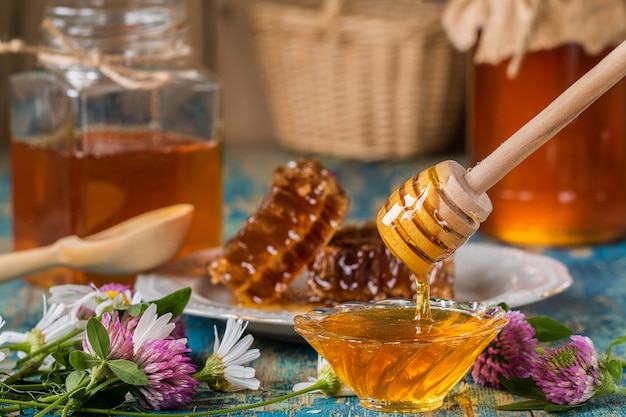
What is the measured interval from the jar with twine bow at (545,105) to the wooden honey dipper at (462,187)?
62 centimetres

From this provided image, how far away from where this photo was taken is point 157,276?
1101 millimetres

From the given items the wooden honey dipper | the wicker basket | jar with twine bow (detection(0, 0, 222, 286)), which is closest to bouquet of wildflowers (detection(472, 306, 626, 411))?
the wooden honey dipper

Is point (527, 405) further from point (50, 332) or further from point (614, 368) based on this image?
point (50, 332)

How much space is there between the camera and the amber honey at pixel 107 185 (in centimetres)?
117

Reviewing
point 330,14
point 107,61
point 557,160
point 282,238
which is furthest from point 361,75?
point 282,238

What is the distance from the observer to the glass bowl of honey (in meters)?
0.74

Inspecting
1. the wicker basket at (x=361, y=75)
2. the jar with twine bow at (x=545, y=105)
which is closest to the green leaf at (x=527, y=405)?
the jar with twine bow at (x=545, y=105)

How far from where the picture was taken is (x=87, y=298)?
33.4 inches

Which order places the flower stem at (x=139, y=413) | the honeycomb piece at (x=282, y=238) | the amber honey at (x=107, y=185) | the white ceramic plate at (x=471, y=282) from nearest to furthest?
the flower stem at (x=139, y=413) → the white ceramic plate at (x=471, y=282) → the honeycomb piece at (x=282, y=238) → the amber honey at (x=107, y=185)

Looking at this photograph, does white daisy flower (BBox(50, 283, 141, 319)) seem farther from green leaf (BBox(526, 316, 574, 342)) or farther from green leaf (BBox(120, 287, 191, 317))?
green leaf (BBox(526, 316, 574, 342))

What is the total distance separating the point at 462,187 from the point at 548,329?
0.66 ft

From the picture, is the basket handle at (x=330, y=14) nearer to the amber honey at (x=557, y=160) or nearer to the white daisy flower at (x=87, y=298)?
the amber honey at (x=557, y=160)

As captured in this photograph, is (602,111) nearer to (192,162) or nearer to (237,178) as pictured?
(192,162)

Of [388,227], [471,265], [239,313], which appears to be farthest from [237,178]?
[388,227]
